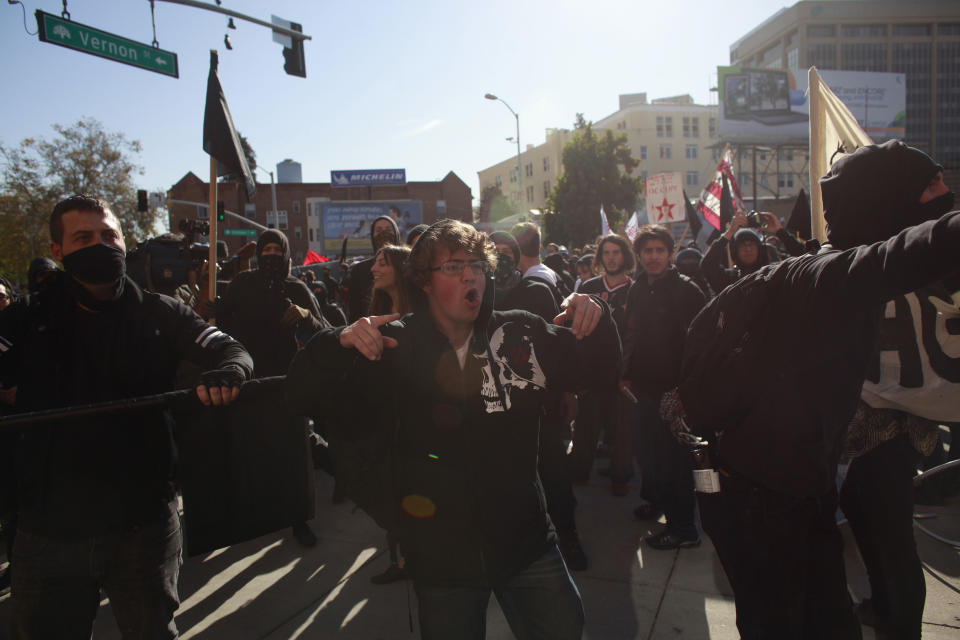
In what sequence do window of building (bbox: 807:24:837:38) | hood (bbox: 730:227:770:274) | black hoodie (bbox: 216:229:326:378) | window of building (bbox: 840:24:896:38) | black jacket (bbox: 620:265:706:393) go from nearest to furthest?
black jacket (bbox: 620:265:706:393) < black hoodie (bbox: 216:229:326:378) < hood (bbox: 730:227:770:274) < window of building (bbox: 807:24:837:38) < window of building (bbox: 840:24:896:38)

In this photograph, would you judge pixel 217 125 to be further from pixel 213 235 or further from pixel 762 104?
pixel 762 104

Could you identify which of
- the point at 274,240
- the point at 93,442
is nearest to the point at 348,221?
the point at 274,240

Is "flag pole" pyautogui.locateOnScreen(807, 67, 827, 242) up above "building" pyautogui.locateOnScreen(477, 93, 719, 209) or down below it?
below

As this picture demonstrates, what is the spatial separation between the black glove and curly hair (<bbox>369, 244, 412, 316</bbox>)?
Answer: 66.7 inches

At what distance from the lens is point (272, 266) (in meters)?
4.61

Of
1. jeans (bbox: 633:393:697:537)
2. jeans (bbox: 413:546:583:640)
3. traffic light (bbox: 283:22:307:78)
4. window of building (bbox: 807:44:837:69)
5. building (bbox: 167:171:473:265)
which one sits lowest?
jeans (bbox: 633:393:697:537)

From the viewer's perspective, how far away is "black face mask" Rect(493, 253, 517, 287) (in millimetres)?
3688

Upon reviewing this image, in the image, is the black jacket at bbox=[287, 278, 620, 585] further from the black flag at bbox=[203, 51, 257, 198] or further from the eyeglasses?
the black flag at bbox=[203, 51, 257, 198]

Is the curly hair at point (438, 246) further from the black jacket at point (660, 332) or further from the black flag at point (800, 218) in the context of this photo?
the black flag at point (800, 218)

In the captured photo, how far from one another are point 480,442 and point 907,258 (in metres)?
1.26

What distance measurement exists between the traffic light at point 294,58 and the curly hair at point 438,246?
11.3m

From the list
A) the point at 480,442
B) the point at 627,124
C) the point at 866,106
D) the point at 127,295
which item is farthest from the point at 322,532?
the point at 627,124

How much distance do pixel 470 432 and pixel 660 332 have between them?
105 inches

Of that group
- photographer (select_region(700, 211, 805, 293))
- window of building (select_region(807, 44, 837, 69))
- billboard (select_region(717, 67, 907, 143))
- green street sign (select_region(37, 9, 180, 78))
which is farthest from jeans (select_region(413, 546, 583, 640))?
window of building (select_region(807, 44, 837, 69))
